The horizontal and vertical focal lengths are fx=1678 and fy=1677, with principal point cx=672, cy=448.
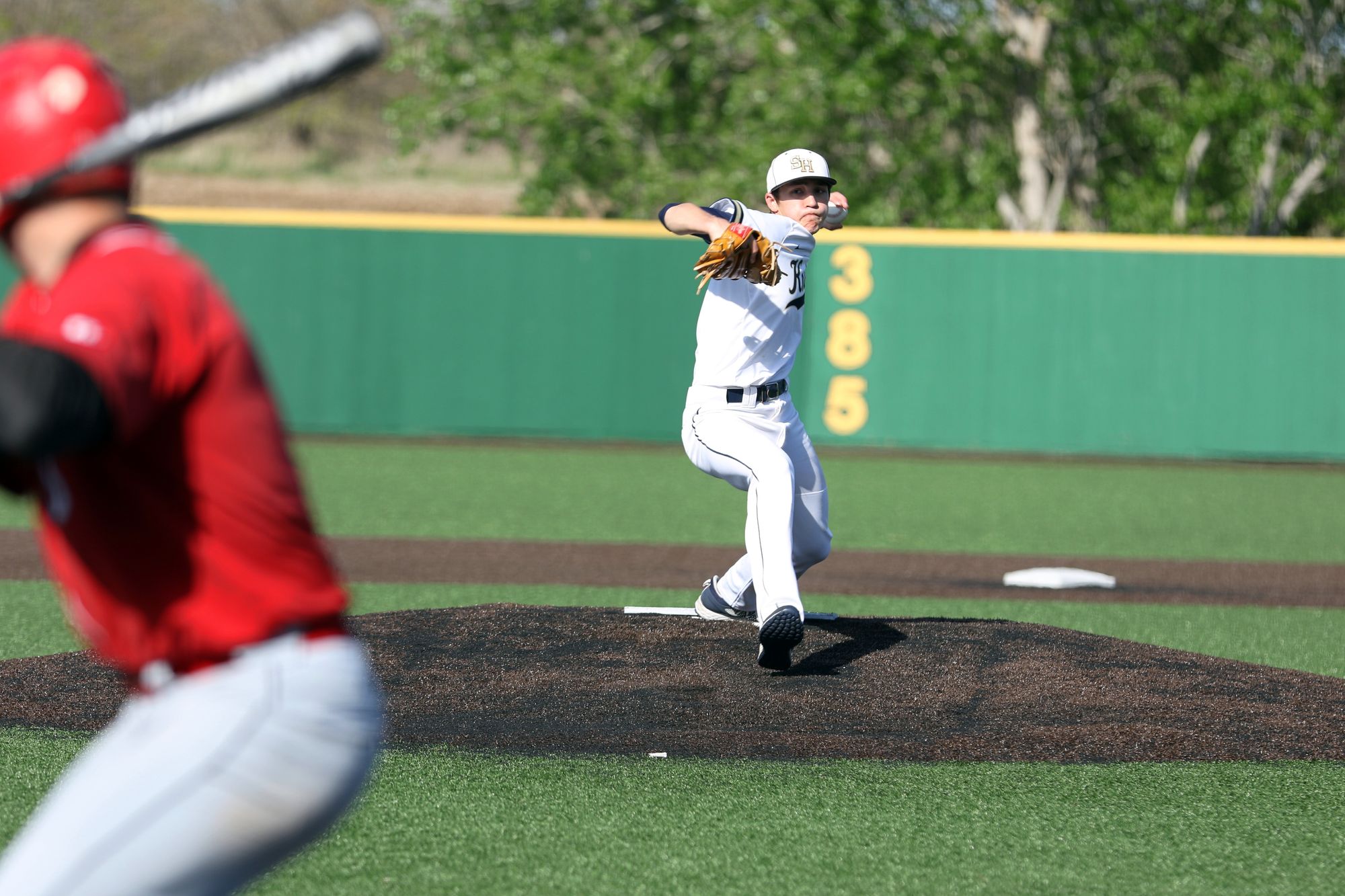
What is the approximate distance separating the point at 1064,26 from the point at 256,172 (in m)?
30.5

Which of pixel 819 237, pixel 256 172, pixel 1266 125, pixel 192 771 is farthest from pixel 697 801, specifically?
pixel 256 172

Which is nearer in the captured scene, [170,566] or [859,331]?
[170,566]

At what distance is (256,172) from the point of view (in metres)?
48.5

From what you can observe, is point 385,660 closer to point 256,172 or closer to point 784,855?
point 784,855

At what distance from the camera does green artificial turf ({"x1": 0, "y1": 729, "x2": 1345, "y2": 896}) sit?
4.36 metres

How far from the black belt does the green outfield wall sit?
11.0 m

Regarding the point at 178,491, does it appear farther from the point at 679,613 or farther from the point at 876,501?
the point at 876,501

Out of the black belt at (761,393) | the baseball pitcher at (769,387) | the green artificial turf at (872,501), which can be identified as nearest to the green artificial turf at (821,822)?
the baseball pitcher at (769,387)

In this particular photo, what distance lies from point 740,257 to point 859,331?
12.1 meters

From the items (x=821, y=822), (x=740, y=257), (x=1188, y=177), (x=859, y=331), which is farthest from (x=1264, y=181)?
(x=821, y=822)

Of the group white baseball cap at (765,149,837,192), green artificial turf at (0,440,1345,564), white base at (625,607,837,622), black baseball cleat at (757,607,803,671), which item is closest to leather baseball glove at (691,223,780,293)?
white baseball cap at (765,149,837,192)

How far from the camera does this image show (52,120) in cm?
238

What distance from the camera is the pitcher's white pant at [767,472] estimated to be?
6.70 m

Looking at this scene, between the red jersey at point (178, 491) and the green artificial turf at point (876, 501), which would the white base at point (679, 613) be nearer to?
the green artificial turf at point (876, 501)
